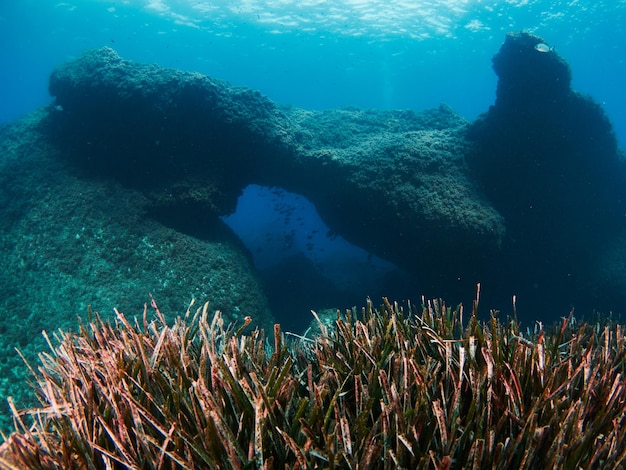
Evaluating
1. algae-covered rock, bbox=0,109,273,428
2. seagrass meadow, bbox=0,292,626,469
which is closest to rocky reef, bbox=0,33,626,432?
algae-covered rock, bbox=0,109,273,428

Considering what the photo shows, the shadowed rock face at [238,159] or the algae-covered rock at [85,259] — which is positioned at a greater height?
the shadowed rock face at [238,159]

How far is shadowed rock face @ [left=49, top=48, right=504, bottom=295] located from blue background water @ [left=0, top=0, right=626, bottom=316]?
9.06 feet

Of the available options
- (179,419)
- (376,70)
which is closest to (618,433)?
(179,419)

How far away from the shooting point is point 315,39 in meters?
44.9

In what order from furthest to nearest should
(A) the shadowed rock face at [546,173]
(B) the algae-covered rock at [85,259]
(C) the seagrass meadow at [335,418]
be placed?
(A) the shadowed rock face at [546,173], (B) the algae-covered rock at [85,259], (C) the seagrass meadow at [335,418]

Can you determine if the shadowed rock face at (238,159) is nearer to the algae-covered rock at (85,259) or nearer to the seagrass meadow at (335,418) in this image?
the algae-covered rock at (85,259)

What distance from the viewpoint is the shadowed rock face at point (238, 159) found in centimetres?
927

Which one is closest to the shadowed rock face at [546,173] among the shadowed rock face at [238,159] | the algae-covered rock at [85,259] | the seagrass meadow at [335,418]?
the shadowed rock face at [238,159]

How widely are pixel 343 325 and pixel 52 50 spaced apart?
206ft

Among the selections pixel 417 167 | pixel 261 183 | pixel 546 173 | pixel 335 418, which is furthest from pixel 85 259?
pixel 546 173

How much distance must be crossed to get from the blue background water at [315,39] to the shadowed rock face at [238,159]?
2.76 m

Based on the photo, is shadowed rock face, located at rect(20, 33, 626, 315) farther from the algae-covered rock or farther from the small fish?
the algae-covered rock

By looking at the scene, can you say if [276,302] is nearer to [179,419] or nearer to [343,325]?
[343,325]

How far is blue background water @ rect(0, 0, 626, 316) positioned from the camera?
30.6m
